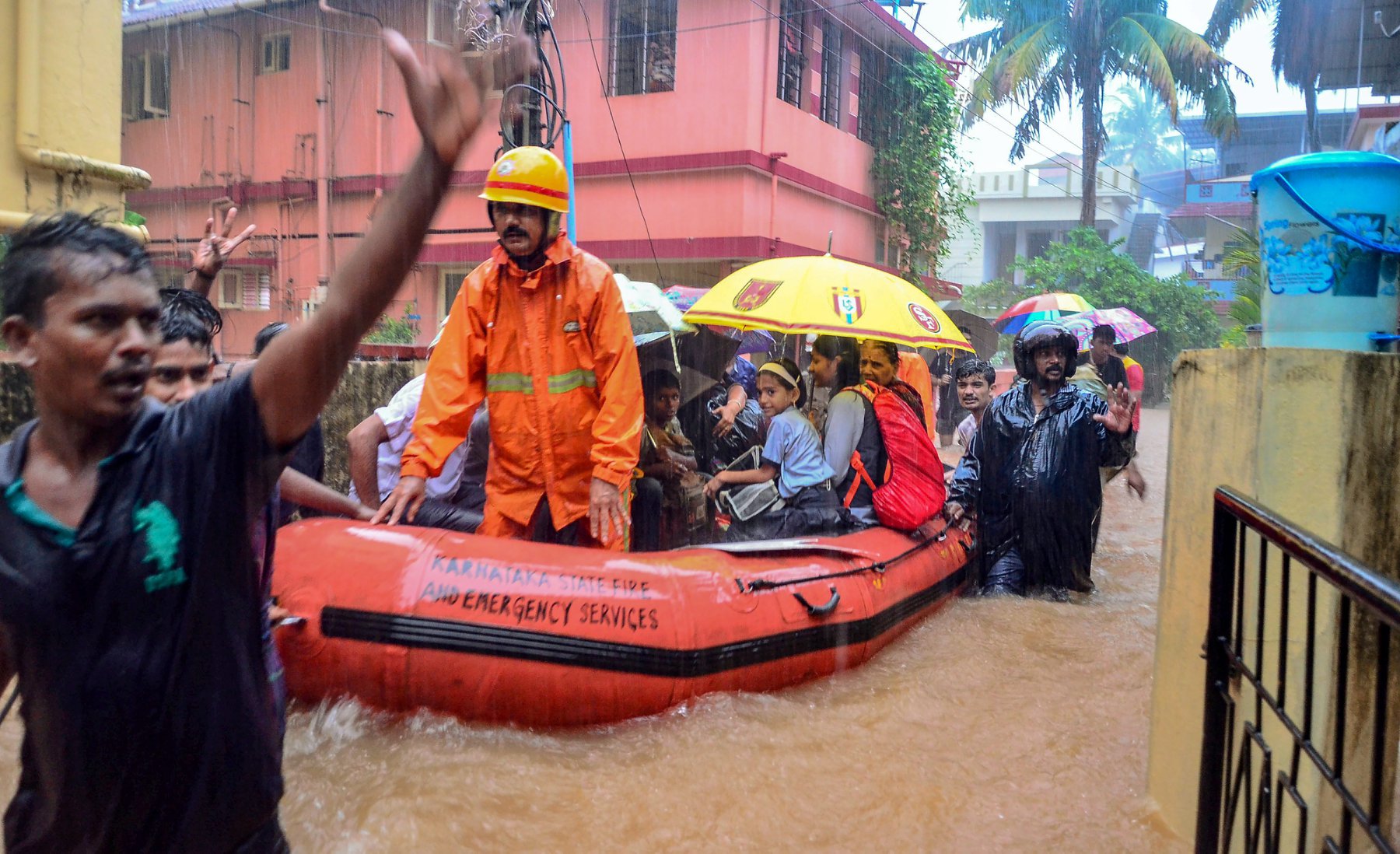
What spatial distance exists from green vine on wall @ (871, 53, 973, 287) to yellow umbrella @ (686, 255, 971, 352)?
10235mm

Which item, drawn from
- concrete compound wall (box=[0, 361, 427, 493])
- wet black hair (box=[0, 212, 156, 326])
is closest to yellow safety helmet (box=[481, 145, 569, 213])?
wet black hair (box=[0, 212, 156, 326])

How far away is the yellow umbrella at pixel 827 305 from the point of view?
226 inches

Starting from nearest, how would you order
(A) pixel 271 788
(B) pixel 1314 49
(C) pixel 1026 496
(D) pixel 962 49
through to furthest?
1. (A) pixel 271 788
2. (C) pixel 1026 496
3. (B) pixel 1314 49
4. (D) pixel 962 49

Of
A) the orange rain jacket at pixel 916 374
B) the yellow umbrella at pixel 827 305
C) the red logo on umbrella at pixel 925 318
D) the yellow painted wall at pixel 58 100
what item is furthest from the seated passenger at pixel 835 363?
the yellow painted wall at pixel 58 100

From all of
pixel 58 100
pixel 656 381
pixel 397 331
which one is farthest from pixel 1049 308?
pixel 58 100

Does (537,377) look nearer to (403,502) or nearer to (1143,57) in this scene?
(403,502)

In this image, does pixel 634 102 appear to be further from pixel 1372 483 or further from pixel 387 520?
pixel 1372 483

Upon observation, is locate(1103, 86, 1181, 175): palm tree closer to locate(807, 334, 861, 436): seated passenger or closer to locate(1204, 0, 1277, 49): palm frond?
locate(1204, 0, 1277, 49): palm frond

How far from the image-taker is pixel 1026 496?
5.52 metres

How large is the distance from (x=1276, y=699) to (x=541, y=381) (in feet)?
9.24

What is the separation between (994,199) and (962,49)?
473 inches

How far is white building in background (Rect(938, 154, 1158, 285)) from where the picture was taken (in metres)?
34.8

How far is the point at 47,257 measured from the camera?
4.66 ft

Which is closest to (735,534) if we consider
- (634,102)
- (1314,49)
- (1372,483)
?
(1372,483)
